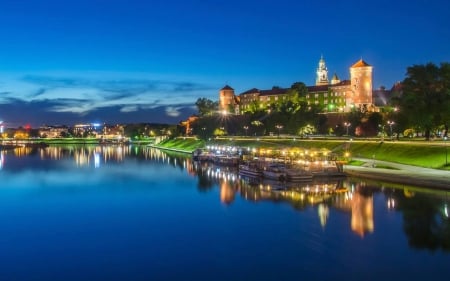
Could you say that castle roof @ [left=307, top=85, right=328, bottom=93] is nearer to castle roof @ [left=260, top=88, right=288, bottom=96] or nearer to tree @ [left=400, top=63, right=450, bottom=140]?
castle roof @ [left=260, top=88, right=288, bottom=96]

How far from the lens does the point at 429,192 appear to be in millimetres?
28828

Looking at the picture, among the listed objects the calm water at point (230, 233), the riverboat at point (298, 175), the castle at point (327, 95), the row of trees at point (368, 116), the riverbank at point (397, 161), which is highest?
the castle at point (327, 95)

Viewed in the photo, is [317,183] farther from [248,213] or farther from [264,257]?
[264,257]

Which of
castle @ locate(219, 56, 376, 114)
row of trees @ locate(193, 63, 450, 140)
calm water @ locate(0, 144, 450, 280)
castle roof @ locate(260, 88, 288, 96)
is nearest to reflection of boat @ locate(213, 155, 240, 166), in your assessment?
row of trees @ locate(193, 63, 450, 140)

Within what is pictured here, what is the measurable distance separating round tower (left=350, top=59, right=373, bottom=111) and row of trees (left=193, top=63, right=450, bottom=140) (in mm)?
6234

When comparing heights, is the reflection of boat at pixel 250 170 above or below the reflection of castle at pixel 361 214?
above

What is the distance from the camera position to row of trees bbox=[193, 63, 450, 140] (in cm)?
4797

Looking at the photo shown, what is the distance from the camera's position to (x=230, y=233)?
849 inches

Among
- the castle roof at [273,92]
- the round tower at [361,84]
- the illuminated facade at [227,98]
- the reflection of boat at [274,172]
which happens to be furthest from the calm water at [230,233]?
the illuminated facade at [227,98]

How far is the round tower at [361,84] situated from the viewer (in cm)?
9975

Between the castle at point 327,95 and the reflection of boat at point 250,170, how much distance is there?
145ft

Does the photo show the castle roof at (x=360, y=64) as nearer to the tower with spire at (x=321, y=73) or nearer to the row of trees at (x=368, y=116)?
the row of trees at (x=368, y=116)

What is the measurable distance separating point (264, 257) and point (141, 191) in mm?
19438

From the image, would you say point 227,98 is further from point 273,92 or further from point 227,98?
point 273,92
